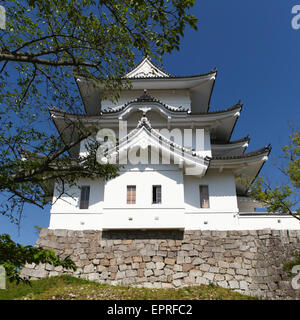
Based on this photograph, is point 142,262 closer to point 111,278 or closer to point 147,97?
point 111,278

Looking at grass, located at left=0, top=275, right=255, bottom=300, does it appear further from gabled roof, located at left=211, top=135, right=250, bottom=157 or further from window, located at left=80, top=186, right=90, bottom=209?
gabled roof, located at left=211, top=135, right=250, bottom=157

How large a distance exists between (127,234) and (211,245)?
12.1 ft

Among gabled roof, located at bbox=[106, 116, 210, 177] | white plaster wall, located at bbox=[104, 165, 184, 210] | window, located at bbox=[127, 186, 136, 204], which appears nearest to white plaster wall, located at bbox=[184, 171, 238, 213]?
gabled roof, located at bbox=[106, 116, 210, 177]

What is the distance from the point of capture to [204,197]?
13.3 meters

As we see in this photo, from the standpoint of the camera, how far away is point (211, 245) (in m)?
11.9

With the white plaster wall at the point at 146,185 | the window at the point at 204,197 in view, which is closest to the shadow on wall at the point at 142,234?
the white plaster wall at the point at 146,185

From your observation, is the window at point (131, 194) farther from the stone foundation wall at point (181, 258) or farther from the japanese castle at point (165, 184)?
the stone foundation wall at point (181, 258)

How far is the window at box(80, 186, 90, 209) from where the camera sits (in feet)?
42.7

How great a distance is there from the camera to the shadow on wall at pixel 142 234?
471 inches

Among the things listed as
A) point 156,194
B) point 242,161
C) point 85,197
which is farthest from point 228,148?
point 85,197

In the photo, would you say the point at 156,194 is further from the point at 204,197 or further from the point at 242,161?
the point at 242,161

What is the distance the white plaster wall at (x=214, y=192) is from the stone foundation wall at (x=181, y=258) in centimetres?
124

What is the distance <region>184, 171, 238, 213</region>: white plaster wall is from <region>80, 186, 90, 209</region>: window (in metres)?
4.70

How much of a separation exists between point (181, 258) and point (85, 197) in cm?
528
